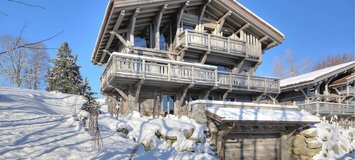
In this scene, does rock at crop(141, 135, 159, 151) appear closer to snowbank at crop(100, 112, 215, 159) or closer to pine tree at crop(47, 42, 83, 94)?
snowbank at crop(100, 112, 215, 159)

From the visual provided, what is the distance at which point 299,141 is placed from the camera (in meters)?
15.1

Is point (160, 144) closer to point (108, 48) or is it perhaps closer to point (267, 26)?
point (108, 48)

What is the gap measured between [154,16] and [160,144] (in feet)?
30.3

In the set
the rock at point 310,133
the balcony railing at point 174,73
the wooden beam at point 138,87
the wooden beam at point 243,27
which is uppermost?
the wooden beam at point 243,27

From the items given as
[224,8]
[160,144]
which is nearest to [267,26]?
[224,8]

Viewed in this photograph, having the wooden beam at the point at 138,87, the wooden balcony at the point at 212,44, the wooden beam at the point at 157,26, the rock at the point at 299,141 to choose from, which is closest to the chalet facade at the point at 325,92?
the wooden balcony at the point at 212,44

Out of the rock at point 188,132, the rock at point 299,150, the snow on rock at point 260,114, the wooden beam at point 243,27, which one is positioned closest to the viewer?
the rock at point 188,132

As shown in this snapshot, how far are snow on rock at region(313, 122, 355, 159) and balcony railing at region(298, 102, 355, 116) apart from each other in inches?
225

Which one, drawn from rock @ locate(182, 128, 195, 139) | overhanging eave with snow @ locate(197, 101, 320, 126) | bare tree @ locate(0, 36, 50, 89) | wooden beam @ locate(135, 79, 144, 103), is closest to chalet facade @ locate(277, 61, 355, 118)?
overhanging eave with snow @ locate(197, 101, 320, 126)

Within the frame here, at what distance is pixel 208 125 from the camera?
13203mm

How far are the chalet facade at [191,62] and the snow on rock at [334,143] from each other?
5.55 feet

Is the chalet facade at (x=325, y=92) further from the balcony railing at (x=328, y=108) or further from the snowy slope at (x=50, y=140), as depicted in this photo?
the snowy slope at (x=50, y=140)

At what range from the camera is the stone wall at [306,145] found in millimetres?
14383

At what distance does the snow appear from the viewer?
42.3 feet
